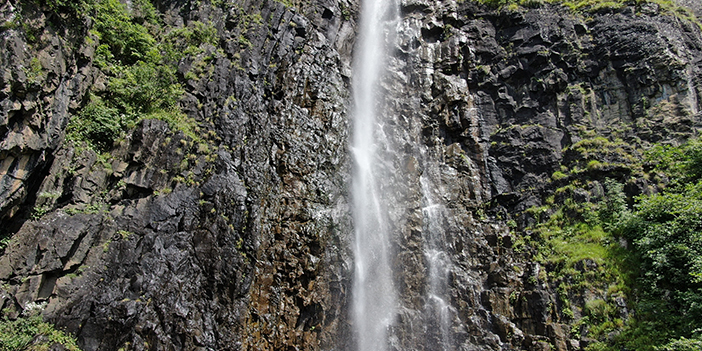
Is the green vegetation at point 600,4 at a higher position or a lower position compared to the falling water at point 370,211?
higher

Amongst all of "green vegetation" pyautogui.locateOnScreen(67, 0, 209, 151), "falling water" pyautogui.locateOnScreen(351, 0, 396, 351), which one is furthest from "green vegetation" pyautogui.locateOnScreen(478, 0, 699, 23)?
"green vegetation" pyautogui.locateOnScreen(67, 0, 209, 151)

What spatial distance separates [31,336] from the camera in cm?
764

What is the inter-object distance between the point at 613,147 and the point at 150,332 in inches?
658

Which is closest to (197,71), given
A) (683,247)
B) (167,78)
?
(167,78)

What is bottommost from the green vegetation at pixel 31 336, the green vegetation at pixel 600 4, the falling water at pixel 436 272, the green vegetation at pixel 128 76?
the green vegetation at pixel 31 336

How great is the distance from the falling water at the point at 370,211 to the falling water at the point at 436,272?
133cm

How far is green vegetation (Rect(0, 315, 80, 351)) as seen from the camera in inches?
Result: 287

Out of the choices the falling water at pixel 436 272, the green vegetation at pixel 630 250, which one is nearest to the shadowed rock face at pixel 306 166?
the falling water at pixel 436 272

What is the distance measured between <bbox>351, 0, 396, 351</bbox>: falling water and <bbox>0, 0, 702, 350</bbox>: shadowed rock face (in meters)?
0.47

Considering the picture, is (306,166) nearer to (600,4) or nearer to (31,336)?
(31,336)

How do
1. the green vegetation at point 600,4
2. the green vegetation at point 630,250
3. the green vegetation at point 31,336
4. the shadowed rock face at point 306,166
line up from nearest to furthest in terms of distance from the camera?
1. the green vegetation at point 31,336
2. the shadowed rock face at point 306,166
3. the green vegetation at point 630,250
4. the green vegetation at point 600,4

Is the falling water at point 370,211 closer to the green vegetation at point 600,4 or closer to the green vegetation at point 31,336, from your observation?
the green vegetation at point 600,4

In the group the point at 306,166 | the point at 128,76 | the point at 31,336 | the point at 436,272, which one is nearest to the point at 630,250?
the point at 436,272

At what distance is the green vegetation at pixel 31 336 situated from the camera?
287 inches
